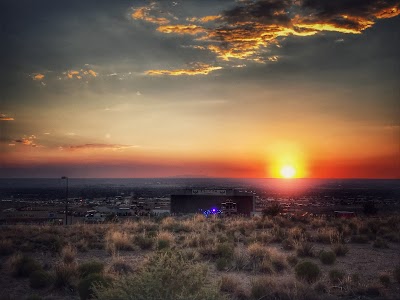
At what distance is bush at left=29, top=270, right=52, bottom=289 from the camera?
12.4 meters

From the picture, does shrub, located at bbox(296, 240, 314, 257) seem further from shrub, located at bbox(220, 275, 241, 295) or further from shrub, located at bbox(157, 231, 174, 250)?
shrub, located at bbox(220, 275, 241, 295)

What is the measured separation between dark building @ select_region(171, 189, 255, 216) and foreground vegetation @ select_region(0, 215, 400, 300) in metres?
29.2

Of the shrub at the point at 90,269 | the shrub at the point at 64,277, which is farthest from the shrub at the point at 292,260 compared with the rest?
the shrub at the point at 64,277

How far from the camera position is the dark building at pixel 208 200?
56125 millimetres

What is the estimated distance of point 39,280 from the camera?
40.7 feet

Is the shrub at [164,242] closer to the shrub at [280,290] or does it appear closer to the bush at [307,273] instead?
the bush at [307,273]

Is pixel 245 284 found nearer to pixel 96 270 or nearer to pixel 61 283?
pixel 96 270

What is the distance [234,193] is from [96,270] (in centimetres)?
4480

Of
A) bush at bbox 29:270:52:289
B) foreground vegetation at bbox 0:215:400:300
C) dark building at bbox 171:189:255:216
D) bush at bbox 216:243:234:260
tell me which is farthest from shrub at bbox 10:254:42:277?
dark building at bbox 171:189:255:216

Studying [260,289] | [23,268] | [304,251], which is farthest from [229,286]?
[23,268]

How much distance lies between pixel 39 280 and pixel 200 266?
21.2ft

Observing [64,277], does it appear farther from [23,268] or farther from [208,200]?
[208,200]

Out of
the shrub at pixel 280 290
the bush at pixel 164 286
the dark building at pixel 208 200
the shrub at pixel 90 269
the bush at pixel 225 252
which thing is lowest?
the dark building at pixel 208 200

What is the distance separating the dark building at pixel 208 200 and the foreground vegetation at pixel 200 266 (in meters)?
29.2
